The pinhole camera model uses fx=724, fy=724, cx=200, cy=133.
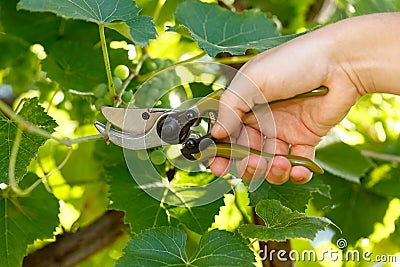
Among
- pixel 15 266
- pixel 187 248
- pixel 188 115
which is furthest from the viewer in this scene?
pixel 187 248

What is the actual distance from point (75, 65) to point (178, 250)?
0.49 m

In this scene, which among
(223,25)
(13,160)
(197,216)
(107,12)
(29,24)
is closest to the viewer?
(13,160)

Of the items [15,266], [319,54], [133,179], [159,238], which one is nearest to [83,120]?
[133,179]

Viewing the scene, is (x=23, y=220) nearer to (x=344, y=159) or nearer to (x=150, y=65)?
(x=150, y=65)

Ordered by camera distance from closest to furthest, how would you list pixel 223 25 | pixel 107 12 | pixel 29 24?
pixel 107 12 → pixel 223 25 → pixel 29 24

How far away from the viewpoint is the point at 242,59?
145 cm

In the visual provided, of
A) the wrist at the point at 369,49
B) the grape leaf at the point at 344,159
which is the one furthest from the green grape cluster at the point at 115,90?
the grape leaf at the point at 344,159

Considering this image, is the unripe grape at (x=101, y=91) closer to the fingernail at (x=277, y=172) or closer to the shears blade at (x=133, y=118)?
the shears blade at (x=133, y=118)

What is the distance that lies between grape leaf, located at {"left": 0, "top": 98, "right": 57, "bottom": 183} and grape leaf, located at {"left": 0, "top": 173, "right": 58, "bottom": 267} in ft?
0.59

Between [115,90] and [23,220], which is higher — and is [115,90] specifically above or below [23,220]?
above

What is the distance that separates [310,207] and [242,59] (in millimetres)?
355

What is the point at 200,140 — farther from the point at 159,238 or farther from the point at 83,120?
the point at 83,120

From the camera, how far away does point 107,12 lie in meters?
1.15

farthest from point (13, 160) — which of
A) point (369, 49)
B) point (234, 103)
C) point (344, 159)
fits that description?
point (344, 159)
